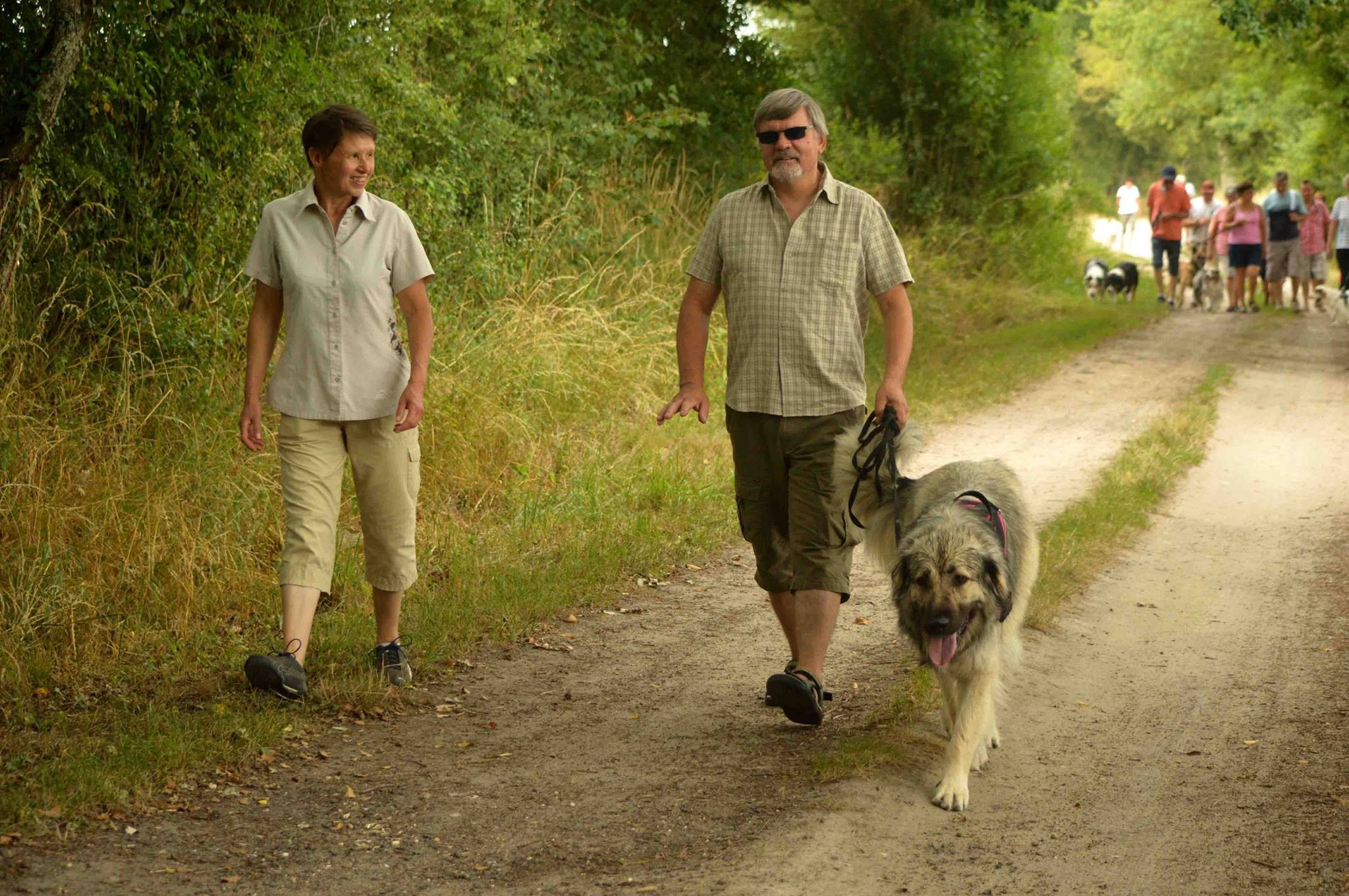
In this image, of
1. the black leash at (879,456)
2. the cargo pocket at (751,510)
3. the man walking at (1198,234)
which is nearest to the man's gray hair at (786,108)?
the black leash at (879,456)

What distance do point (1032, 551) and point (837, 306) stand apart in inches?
49.0

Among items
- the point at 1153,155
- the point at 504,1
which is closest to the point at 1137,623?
the point at 504,1

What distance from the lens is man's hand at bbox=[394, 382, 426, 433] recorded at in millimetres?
5074

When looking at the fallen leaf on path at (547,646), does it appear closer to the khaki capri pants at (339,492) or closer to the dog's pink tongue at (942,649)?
the khaki capri pants at (339,492)

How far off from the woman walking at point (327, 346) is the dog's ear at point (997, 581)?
7.14 feet

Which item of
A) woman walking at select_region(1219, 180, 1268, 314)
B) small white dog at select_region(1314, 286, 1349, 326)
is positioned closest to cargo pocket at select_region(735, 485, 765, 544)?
small white dog at select_region(1314, 286, 1349, 326)

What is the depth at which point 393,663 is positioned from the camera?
217 inches

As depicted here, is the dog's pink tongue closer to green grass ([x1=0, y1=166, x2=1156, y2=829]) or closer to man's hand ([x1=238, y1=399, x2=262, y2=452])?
green grass ([x1=0, y1=166, x2=1156, y2=829])

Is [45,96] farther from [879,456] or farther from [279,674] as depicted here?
[879,456]

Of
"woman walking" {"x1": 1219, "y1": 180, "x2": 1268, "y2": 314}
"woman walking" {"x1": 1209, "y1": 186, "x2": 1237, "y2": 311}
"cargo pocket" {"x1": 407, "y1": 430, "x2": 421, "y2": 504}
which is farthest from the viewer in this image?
"woman walking" {"x1": 1209, "y1": 186, "x2": 1237, "y2": 311}

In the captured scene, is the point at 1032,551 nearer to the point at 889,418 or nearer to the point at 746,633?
the point at 889,418

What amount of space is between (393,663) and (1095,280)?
757 inches

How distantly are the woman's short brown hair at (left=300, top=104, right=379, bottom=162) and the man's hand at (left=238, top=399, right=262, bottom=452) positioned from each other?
38.0 inches

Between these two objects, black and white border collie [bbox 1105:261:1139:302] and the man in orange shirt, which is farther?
black and white border collie [bbox 1105:261:1139:302]
